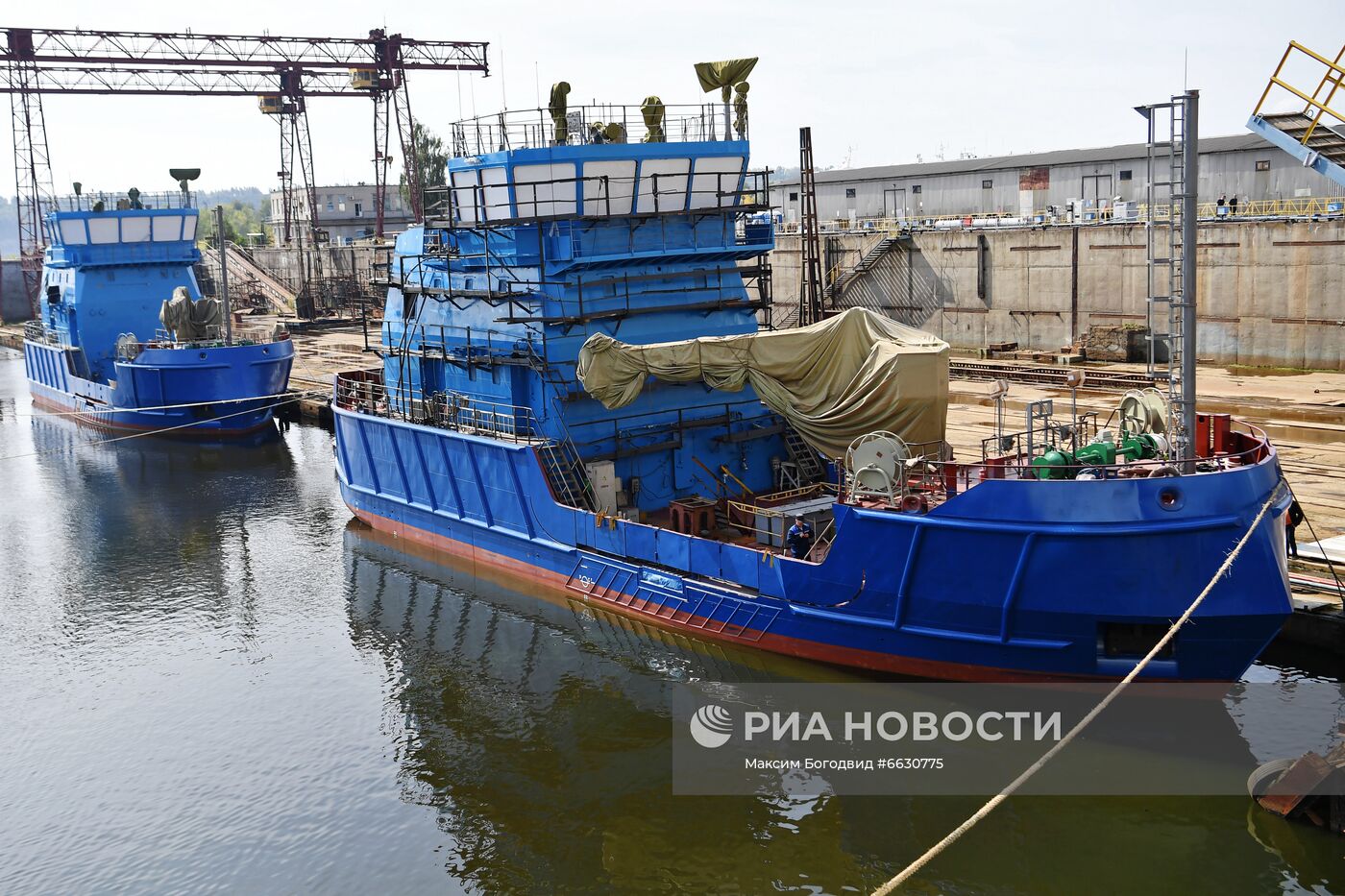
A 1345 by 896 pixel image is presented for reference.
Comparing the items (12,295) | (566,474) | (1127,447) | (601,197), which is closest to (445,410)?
(566,474)

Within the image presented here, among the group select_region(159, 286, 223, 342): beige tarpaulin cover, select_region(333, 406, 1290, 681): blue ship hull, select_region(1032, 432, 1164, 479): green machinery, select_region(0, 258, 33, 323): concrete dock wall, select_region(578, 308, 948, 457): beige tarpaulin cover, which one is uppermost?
select_region(0, 258, 33, 323): concrete dock wall

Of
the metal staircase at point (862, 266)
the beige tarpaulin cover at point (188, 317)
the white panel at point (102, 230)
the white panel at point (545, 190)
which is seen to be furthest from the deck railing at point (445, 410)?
the metal staircase at point (862, 266)

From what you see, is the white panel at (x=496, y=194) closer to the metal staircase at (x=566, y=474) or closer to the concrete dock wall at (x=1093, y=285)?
the metal staircase at (x=566, y=474)

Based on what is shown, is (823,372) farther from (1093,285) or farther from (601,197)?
(1093,285)

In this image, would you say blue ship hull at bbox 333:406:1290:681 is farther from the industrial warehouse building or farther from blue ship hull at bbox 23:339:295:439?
the industrial warehouse building

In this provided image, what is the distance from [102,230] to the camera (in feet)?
138

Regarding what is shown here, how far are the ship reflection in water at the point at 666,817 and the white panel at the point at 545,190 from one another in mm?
7582

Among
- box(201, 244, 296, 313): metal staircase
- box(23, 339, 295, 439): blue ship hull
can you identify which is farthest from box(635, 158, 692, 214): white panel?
box(201, 244, 296, 313): metal staircase

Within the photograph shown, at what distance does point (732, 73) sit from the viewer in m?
22.2

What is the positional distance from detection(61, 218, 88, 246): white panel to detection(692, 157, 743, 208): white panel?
2922 cm

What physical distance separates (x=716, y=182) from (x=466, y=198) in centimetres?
457

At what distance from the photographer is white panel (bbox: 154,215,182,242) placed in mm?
43094

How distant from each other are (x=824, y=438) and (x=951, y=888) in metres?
7.40

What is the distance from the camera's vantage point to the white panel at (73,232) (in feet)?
136
